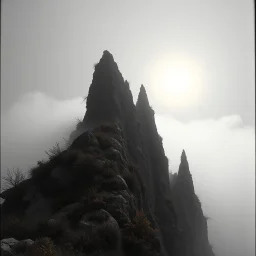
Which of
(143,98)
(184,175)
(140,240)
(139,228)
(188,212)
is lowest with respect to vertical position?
(188,212)

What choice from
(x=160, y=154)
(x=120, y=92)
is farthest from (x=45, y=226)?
(x=160, y=154)

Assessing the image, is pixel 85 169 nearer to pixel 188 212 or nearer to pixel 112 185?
pixel 112 185

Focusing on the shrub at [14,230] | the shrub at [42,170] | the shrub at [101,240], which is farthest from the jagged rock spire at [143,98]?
the shrub at [14,230]

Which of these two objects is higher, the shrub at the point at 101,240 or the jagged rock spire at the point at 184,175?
the jagged rock spire at the point at 184,175

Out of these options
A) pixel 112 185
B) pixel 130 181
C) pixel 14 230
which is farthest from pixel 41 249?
pixel 130 181

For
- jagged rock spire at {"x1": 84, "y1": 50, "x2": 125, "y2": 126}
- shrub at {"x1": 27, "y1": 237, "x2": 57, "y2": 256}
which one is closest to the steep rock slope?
jagged rock spire at {"x1": 84, "y1": 50, "x2": 125, "y2": 126}

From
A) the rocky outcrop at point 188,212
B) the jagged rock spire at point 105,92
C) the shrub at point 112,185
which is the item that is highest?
the jagged rock spire at point 105,92

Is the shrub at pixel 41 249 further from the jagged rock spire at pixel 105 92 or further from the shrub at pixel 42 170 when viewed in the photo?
the jagged rock spire at pixel 105 92

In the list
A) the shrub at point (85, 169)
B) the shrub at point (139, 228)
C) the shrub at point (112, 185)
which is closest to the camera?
the shrub at point (139, 228)

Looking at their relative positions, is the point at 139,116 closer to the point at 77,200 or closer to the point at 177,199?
the point at 177,199

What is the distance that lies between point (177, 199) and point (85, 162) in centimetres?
3586

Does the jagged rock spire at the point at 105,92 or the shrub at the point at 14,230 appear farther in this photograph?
the jagged rock spire at the point at 105,92

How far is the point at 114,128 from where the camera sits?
86.7 feet

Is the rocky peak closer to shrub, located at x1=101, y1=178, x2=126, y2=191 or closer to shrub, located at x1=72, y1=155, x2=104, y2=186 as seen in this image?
shrub, located at x1=101, y1=178, x2=126, y2=191
